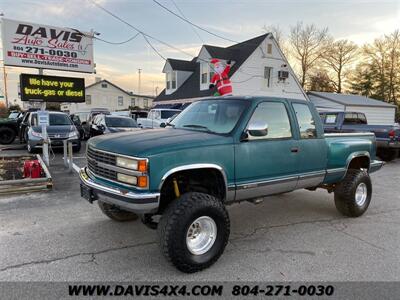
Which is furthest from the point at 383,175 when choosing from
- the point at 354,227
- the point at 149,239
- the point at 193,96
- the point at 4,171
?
the point at 193,96

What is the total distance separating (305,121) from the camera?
16.2 ft

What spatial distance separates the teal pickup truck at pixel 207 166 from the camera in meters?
3.38

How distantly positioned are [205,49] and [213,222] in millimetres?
24695

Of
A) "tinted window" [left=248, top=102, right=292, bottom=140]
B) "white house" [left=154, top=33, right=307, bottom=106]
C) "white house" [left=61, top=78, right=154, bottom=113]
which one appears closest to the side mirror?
"tinted window" [left=248, top=102, right=292, bottom=140]

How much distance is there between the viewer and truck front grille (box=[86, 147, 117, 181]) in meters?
3.64

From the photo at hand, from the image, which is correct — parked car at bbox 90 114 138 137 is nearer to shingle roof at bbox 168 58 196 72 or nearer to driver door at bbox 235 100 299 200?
driver door at bbox 235 100 299 200

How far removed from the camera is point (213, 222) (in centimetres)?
370

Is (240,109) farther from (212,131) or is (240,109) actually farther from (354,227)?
(354,227)

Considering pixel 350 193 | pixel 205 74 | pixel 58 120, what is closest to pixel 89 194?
pixel 350 193

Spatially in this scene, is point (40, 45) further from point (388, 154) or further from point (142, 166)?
point (388, 154)

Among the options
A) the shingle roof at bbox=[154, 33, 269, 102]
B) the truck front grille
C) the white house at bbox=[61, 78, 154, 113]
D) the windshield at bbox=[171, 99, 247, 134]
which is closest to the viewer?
the truck front grille

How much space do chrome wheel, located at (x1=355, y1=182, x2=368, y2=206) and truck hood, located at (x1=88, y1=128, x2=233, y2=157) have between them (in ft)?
10.8

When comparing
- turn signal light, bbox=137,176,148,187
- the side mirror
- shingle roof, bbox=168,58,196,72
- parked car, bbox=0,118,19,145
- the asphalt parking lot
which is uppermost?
shingle roof, bbox=168,58,196,72

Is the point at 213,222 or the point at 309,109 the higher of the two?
the point at 309,109
